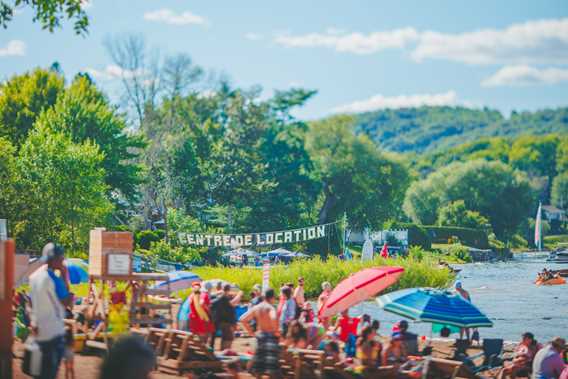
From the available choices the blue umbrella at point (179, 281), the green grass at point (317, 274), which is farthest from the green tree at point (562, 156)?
the blue umbrella at point (179, 281)

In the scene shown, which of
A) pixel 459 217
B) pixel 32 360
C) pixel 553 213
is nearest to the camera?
pixel 32 360

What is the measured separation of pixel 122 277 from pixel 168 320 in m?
2.00

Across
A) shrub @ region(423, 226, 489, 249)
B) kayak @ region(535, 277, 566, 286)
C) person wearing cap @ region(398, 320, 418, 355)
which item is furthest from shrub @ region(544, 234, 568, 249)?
person wearing cap @ region(398, 320, 418, 355)

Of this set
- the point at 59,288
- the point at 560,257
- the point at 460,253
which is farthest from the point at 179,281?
the point at 460,253

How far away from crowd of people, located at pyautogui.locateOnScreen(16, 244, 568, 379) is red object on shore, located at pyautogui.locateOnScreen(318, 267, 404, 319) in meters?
0.40

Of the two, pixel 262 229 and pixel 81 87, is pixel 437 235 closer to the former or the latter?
pixel 262 229

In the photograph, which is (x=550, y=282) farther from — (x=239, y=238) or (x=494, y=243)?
(x=494, y=243)

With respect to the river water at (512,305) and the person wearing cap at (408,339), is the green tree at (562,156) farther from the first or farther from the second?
the person wearing cap at (408,339)

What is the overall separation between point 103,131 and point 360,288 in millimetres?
42418

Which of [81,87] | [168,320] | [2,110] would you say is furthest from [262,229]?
[168,320]

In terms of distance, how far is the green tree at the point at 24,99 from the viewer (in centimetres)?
5916

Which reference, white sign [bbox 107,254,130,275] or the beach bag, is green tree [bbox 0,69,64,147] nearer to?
white sign [bbox 107,254,130,275]

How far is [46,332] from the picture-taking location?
9.91 m

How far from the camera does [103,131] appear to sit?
59.7 meters
